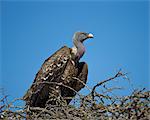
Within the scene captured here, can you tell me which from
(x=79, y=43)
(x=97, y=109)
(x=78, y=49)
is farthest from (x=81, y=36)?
(x=97, y=109)

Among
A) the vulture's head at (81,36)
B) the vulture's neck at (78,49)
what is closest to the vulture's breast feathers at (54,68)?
the vulture's neck at (78,49)

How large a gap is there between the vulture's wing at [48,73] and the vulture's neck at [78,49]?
28 centimetres

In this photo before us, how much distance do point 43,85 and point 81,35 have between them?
6.36ft

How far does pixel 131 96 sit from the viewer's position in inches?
190

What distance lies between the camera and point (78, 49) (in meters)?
9.00

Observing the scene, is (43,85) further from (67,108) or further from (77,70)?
(67,108)

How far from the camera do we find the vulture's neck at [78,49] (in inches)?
343

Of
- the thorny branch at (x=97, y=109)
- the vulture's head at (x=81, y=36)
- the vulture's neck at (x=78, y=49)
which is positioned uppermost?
the vulture's head at (x=81, y=36)

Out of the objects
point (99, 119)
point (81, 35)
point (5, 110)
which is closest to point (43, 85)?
point (81, 35)

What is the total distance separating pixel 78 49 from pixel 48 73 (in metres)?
1.09

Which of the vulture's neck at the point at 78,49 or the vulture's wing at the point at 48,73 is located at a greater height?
the vulture's neck at the point at 78,49

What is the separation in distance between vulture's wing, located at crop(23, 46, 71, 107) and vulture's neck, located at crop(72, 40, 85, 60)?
285mm

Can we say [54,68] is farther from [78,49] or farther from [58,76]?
[78,49]

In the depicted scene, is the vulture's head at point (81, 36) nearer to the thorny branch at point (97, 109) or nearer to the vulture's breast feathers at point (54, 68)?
the vulture's breast feathers at point (54, 68)
